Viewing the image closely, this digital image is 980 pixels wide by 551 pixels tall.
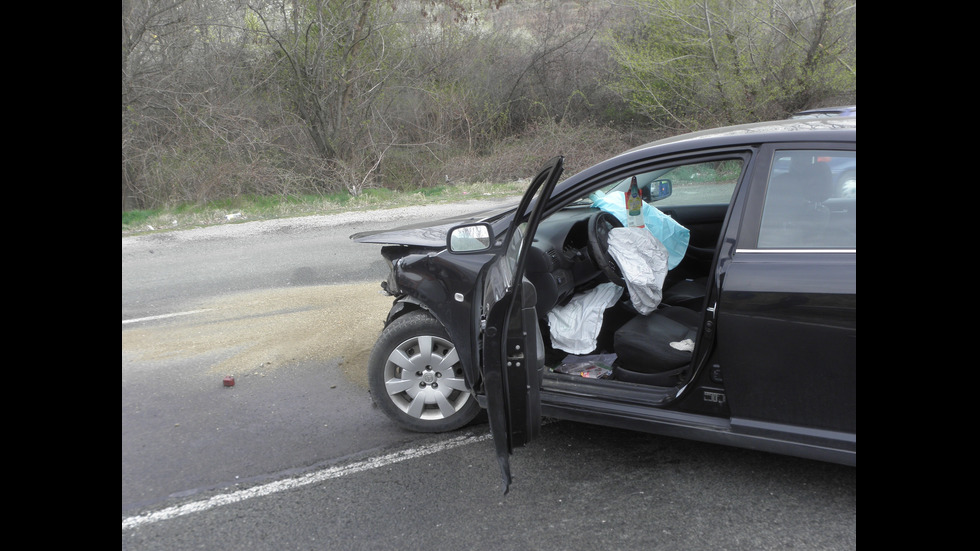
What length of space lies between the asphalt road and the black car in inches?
12.2

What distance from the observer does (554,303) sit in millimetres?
3729

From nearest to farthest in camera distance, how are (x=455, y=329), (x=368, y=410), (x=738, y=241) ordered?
(x=738, y=241) → (x=455, y=329) → (x=368, y=410)

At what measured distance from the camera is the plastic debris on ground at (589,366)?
3652 millimetres

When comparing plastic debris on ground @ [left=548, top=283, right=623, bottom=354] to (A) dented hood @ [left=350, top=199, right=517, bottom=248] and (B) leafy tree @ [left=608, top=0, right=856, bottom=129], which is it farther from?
(B) leafy tree @ [left=608, top=0, right=856, bottom=129]

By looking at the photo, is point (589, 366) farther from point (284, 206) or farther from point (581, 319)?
point (284, 206)

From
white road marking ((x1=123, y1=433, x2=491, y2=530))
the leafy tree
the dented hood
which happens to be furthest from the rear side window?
Result: the leafy tree

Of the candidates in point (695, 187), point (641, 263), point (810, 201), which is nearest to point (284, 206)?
point (695, 187)

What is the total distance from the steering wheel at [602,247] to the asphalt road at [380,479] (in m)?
0.89

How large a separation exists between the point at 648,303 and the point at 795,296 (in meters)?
0.96

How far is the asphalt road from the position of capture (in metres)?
2.95

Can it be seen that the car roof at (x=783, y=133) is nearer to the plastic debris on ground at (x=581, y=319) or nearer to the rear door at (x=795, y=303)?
the rear door at (x=795, y=303)
